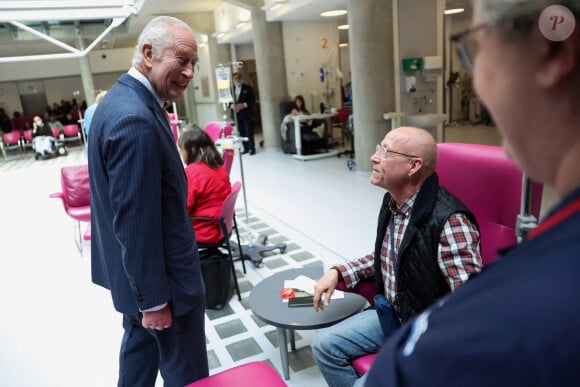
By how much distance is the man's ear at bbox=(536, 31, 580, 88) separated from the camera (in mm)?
426

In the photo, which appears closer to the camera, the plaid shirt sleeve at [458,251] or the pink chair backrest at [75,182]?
the plaid shirt sleeve at [458,251]

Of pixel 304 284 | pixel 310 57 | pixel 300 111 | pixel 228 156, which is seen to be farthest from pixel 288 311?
pixel 310 57

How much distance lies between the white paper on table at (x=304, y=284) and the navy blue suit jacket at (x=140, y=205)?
2.39 ft

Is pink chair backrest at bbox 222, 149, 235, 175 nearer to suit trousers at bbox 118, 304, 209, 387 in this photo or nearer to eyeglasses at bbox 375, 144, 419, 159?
eyeglasses at bbox 375, 144, 419, 159

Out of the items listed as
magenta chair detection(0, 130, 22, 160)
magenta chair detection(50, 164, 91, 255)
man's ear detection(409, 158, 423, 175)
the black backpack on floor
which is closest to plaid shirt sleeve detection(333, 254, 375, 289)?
man's ear detection(409, 158, 423, 175)

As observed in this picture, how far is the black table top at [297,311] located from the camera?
1.99m

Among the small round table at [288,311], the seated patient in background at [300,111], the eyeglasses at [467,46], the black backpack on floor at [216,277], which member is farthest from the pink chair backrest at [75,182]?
the seated patient in background at [300,111]

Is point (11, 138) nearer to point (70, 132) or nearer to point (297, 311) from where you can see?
point (70, 132)

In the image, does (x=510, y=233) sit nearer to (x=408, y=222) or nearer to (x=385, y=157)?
(x=408, y=222)

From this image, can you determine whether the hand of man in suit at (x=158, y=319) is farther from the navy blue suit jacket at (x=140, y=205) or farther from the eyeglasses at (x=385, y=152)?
the eyeglasses at (x=385, y=152)

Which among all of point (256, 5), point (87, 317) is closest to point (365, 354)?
point (87, 317)

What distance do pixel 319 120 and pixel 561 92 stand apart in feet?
28.6

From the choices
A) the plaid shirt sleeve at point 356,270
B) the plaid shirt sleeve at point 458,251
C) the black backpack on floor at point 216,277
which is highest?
the plaid shirt sleeve at point 458,251

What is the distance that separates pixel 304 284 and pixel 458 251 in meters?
0.94
